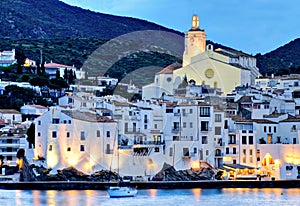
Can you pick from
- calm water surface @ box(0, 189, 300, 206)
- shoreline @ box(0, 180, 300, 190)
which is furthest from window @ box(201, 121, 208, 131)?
calm water surface @ box(0, 189, 300, 206)

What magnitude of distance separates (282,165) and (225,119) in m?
4.34

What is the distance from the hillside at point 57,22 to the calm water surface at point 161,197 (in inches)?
4171

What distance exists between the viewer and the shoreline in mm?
45875

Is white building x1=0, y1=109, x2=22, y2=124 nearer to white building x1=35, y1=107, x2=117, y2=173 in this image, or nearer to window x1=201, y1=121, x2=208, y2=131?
white building x1=35, y1=107, x2=117, y2=173

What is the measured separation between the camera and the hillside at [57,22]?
15650 centimetres

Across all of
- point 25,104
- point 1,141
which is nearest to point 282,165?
point 1,141

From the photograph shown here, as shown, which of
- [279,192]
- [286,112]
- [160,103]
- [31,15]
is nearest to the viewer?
[279,192]

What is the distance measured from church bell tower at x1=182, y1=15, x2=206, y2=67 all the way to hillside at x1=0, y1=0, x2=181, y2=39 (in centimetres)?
7853

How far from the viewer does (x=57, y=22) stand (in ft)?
585

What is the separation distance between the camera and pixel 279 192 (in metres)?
45.7

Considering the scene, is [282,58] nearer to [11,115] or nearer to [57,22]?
[57,22]

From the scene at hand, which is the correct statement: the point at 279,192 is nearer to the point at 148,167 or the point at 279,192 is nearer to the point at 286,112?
the point at 148,167

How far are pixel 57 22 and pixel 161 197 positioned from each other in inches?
5459

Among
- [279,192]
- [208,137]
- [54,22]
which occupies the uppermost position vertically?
[54,22]
